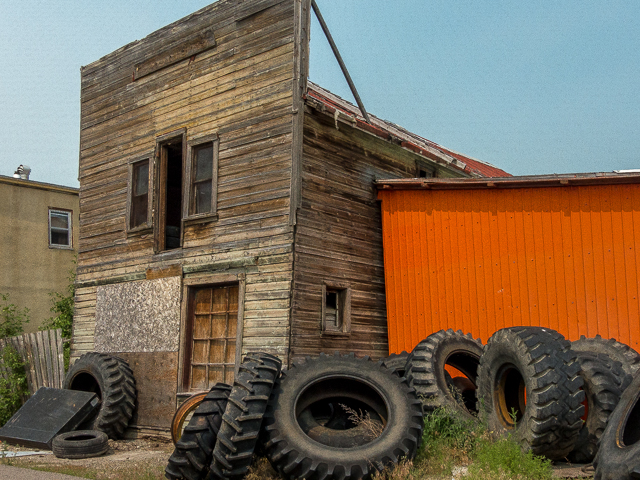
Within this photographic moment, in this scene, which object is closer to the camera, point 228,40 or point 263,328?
point 263,328

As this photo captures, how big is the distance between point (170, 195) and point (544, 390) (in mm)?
12468

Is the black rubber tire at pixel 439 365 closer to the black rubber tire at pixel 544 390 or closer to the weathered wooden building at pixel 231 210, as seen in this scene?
the black rubber tire at pixel 544 390

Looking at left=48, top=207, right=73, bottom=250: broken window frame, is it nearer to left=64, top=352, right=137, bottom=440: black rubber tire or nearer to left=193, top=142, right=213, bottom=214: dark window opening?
left=64, top=352, right=137, bottom=440: black rubber tire

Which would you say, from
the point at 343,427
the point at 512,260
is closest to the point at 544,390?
the point at 343,427

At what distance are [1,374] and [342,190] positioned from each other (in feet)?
31.3

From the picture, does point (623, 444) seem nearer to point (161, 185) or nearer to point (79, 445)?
point (79, 445)

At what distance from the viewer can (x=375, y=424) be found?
281 inches

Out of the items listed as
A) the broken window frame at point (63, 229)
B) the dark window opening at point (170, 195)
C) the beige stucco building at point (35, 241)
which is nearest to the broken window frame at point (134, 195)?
the dark window opening at point (170, 195)

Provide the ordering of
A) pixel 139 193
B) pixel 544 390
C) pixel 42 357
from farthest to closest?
pixel 42 357 < pixel 139 193 < pixel 544 390

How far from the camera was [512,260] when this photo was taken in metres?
10.4

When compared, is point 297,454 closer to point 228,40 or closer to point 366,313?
point 366,313

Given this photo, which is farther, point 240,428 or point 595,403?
point 595,403

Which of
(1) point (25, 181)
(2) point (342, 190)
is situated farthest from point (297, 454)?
(1) point (25, 181)

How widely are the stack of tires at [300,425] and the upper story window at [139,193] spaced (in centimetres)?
690
